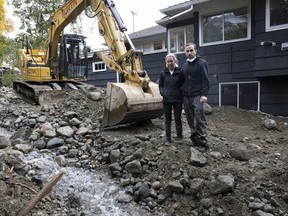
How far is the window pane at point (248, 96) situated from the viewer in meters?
9.68

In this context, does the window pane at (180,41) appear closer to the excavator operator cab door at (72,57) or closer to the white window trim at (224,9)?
the white window trim at (224,9)

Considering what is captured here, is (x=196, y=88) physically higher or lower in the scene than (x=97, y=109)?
higher

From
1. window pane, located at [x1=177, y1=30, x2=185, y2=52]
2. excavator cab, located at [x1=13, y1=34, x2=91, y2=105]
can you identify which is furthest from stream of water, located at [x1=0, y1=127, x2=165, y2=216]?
window pane, located at [x1=177, y1=30, x2=185, y2=52]

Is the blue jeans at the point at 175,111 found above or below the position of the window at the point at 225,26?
below

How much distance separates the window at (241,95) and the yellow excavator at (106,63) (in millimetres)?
4230

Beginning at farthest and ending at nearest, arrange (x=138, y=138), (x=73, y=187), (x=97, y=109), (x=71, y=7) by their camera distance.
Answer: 1. (x=71, y=7)
2. (x=97, y=109)
3. (x=138, y=138)
4. (x=73, y=187)

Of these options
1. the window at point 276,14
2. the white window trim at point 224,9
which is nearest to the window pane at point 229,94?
the white window trim at point 224,9

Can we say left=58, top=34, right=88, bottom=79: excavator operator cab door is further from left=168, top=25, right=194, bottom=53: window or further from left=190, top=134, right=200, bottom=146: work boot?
left=190, top=134, right=200, bottom=146: work boot

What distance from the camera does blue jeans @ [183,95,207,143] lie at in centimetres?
514

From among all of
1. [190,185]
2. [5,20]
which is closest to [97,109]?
[190,185]

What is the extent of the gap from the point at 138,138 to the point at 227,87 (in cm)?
556

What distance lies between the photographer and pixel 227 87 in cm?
1047

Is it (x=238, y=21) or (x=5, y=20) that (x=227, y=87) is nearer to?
(x=238, y=21)

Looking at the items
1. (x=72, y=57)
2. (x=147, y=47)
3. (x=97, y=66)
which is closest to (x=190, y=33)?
(x=147, y=47)
